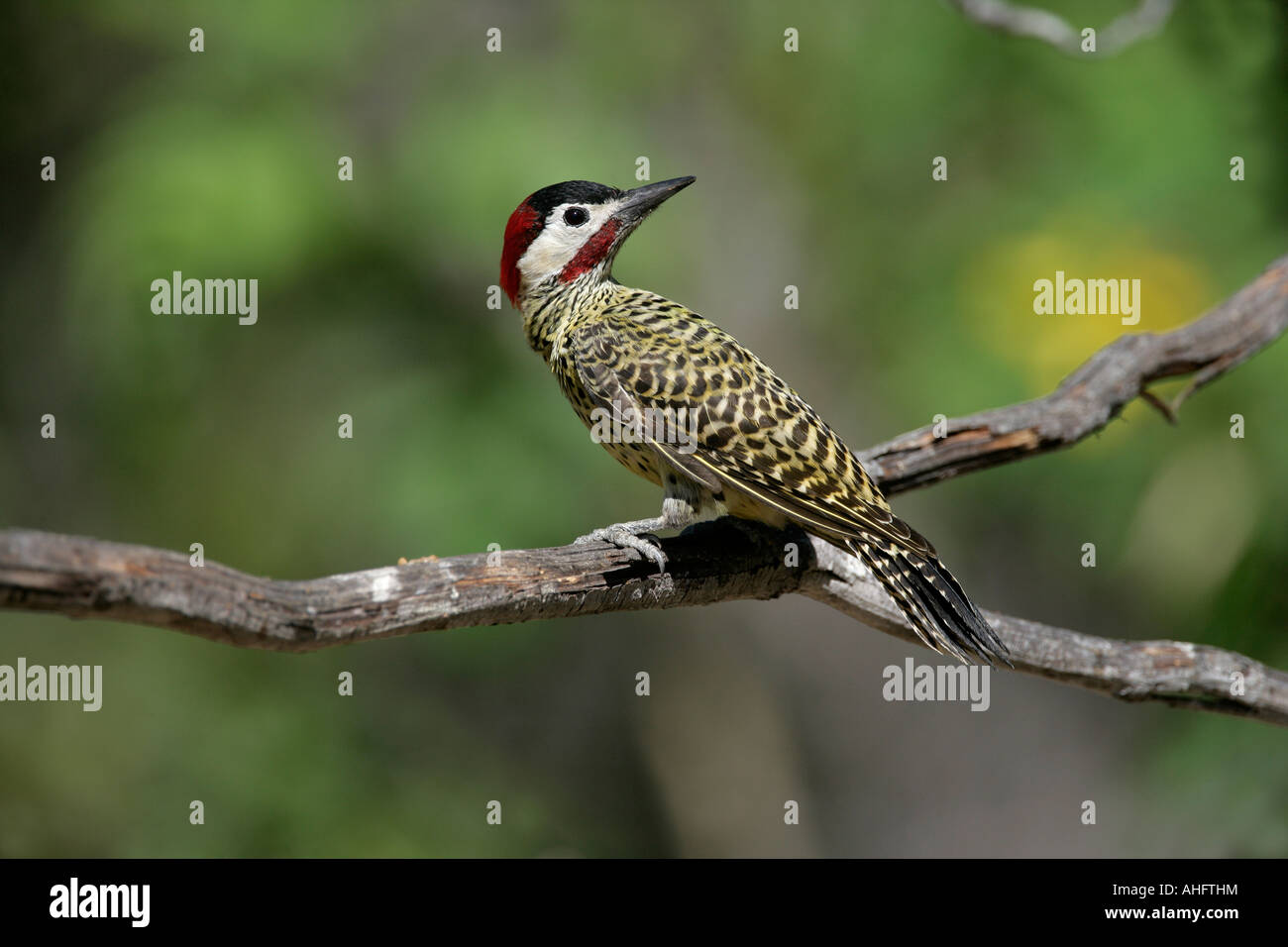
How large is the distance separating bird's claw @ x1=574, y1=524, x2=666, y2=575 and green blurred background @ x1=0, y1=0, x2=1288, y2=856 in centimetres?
220

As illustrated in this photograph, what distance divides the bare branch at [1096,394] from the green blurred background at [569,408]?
0.88 meters

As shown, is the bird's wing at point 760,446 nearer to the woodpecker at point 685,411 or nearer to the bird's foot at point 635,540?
the woodpecker at point 685,411

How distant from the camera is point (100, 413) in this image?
6547mm

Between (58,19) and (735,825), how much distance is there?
258 inches

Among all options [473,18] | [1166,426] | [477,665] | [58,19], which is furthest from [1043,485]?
[58,19]

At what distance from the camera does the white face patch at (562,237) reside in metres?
4.32

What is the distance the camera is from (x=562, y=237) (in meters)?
4.32

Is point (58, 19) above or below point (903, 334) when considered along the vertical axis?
above

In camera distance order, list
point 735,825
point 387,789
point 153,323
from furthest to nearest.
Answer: point 735,825
point 387,789
point 153,323

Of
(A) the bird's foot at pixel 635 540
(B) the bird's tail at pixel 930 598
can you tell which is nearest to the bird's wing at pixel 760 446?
(B) the bird's tail at pixel 930 598

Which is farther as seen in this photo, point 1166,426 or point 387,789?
point 387,789

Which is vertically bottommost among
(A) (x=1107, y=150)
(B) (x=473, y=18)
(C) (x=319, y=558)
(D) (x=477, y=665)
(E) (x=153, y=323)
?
(D) (x=477, y=665)

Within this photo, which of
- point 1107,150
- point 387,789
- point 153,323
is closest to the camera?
point 153,323

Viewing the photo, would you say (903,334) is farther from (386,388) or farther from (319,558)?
(319,558)
